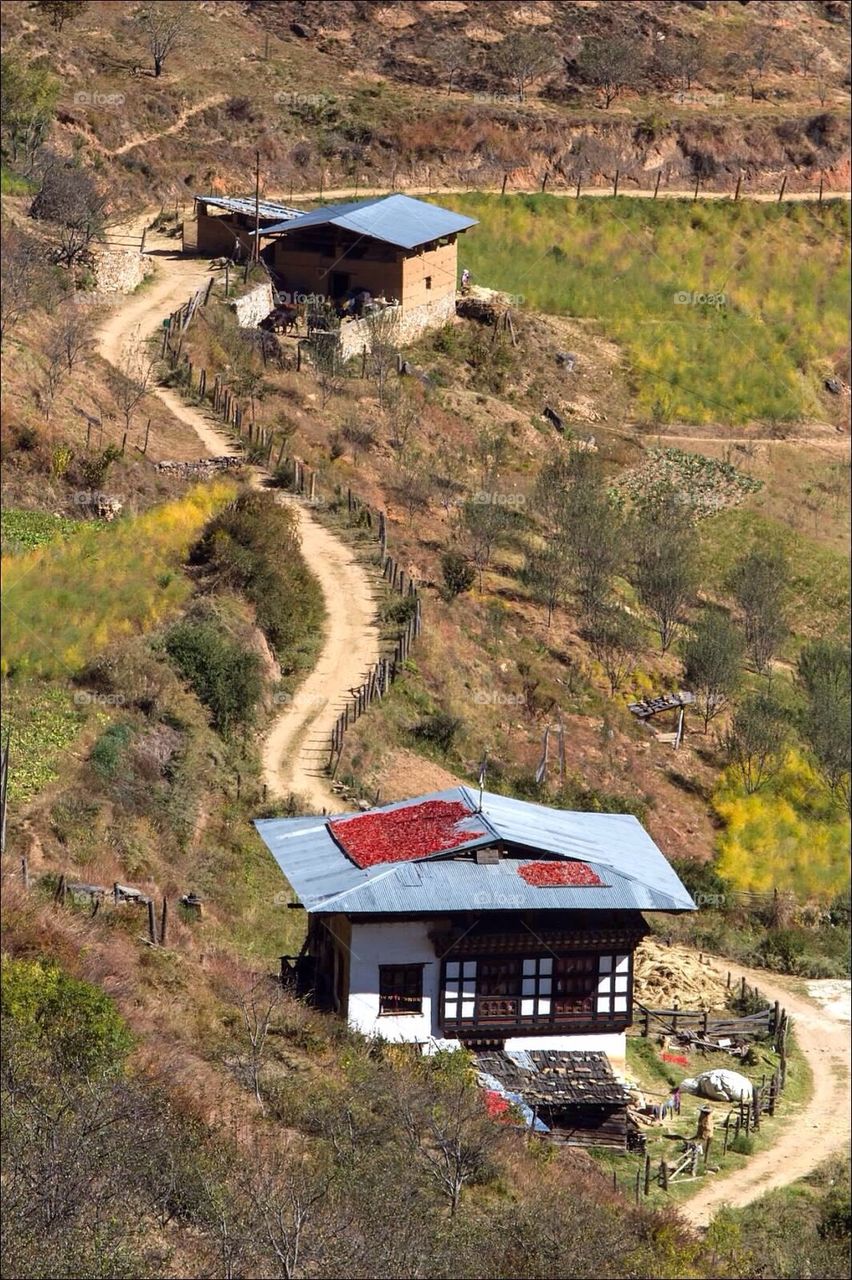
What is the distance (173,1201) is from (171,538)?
2710cm

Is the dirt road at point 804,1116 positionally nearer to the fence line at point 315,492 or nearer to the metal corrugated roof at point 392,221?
the fence line at point 315,492

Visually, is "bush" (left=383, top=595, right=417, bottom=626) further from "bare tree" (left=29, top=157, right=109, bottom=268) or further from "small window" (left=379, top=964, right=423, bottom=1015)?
"bare tree" (left=29, top=157, right=109, bottom=268)

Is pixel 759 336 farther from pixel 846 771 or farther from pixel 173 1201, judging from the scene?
pixel 173 1201

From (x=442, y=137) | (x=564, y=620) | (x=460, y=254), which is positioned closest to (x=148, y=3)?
(x=442, y=137)

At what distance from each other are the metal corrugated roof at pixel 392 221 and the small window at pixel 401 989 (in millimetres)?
40435

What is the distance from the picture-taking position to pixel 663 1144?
4212 cm

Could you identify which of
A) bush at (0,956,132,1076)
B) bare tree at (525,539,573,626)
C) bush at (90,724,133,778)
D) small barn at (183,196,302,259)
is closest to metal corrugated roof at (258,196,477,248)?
small barn at (183,196,302,259)

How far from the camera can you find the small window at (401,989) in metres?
42.2

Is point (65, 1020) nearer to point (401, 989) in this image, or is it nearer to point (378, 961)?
point (378, 961)

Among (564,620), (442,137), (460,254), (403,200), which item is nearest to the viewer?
(564,620)

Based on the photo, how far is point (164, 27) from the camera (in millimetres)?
101000

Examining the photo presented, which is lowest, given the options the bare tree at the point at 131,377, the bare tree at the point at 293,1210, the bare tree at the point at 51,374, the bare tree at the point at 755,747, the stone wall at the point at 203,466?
the bare tree at the point at 755,747

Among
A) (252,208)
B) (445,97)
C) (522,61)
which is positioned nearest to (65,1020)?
(252,208)

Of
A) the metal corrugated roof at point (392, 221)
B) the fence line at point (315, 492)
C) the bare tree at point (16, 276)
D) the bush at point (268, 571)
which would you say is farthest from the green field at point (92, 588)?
the metal corrugated roof at point (392, 221)
